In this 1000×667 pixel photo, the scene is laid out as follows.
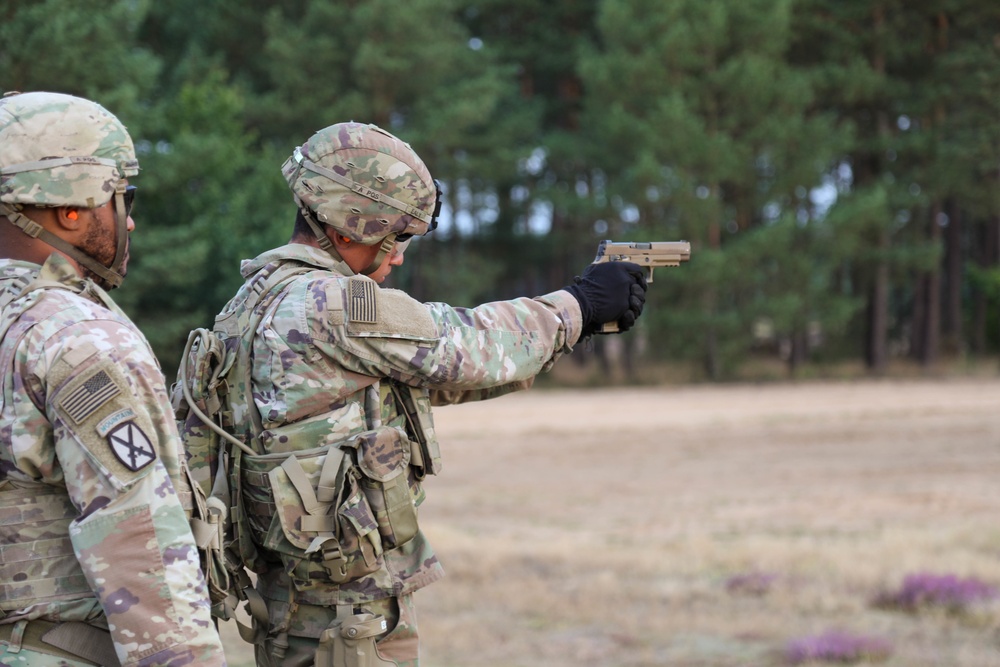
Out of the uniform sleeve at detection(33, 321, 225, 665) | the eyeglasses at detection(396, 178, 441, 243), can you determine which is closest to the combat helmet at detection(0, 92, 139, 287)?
the uniform sleeve at detection(33, 321, 225, 665)

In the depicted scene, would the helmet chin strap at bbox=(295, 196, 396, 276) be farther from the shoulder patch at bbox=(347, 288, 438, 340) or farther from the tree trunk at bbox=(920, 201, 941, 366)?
the tree trunk at bbox=(920, 201, 941, 366)

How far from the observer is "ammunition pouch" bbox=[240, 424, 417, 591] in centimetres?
291

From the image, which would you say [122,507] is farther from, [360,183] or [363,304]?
[360,183]

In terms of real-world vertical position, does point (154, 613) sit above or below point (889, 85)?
below

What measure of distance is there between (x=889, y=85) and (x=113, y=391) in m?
29.6

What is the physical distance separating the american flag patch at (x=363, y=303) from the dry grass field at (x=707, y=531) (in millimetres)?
3774

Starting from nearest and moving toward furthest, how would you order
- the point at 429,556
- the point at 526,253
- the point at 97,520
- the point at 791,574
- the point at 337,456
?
the point at 97,520
the point at 337,456
the point at 429,556
the point at 791,574
the point at 526,253

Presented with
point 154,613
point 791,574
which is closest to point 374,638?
point 154,613

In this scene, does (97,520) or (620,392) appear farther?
(620,392)

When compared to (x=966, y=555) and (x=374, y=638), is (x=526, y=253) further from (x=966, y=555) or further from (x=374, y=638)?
(x=374, y=638)

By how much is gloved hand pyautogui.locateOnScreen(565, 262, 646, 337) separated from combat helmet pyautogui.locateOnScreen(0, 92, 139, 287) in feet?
4.37

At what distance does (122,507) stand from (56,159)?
709mm

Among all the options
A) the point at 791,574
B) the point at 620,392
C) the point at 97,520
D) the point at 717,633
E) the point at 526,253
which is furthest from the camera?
the point at 526,253

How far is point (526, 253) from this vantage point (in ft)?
114
